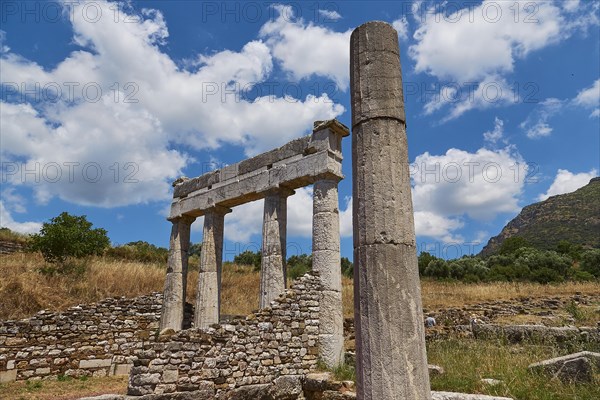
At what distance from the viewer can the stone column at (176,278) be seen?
49.5 ft

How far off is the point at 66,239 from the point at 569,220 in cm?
7244

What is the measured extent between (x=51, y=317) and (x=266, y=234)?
7.23 m

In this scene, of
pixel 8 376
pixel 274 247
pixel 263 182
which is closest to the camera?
pixel 8 376

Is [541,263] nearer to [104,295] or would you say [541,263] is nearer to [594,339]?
[594,339]

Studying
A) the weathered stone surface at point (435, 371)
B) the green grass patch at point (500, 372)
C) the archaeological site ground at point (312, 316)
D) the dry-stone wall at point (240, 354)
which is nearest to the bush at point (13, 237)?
the archaeological site ground at point (312, 316)

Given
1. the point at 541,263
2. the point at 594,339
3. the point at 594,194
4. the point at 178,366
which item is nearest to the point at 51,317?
the point at 178,366

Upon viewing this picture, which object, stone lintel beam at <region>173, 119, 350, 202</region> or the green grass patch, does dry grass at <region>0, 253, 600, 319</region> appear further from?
the green grass patch

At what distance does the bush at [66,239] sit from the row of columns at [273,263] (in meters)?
9.22

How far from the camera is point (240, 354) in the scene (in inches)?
385

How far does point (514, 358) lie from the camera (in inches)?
321

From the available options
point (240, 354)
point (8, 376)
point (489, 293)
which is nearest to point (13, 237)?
point (8, 376)

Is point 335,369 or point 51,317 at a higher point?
point 51,317

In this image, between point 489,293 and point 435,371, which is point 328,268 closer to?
point 435,371

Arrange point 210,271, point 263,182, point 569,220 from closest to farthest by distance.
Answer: point 263,182 < point 210,271 < point 569,220
